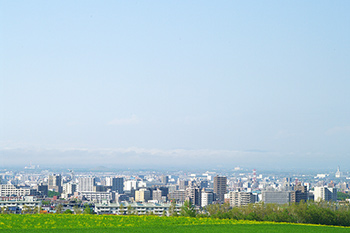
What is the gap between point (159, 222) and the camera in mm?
18047

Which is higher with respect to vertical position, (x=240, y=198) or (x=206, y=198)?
(x=240, y=198)

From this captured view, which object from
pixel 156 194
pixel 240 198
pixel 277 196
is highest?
pixel 277 196

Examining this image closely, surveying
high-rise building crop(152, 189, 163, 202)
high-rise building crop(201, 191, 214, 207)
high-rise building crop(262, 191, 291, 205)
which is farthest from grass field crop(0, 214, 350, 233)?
high-rise building crop(152, 189, 163, 202)

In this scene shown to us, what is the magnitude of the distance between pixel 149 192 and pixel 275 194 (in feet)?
106

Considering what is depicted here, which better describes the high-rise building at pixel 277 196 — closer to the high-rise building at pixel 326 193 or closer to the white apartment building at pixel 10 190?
the high-rise building at pixel 326 193

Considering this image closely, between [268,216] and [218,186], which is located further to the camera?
[218,186]

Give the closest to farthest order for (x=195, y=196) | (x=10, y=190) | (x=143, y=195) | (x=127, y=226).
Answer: (x=127, y=226)
(x=195, y=196)
(x=10, y=190)
(x=143, y=195)

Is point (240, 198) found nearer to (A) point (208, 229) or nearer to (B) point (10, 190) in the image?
(B) point (10, 190)

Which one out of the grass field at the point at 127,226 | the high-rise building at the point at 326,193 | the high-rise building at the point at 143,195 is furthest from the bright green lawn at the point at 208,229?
the high-rise building at the point at 143,195

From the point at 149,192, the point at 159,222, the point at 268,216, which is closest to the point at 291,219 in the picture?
the point at 268,216

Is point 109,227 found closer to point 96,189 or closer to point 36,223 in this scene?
point 36,223

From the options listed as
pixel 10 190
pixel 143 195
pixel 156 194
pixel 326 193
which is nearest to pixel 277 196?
pixel 326 193

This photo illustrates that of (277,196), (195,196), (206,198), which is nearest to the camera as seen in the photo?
(277,196)

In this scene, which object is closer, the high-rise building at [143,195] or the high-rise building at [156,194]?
the high-rise building at [143,195]
